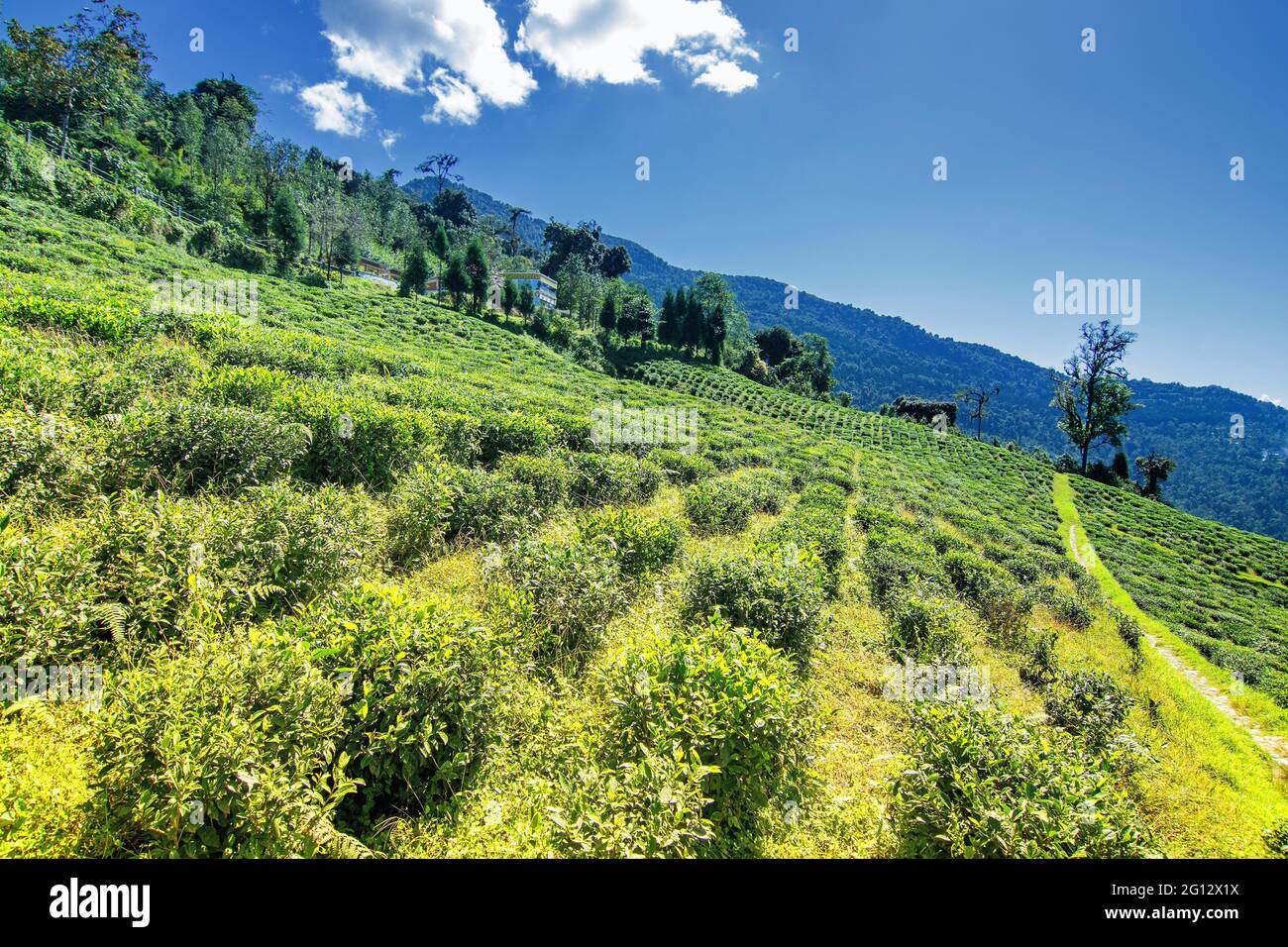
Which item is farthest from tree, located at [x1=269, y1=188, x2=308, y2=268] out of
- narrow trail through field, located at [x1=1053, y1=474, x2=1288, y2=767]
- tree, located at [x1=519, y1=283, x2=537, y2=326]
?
narrow trail through field, located at [x1=1053, y1=474, x2=1288, y2=767]

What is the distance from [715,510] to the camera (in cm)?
1441

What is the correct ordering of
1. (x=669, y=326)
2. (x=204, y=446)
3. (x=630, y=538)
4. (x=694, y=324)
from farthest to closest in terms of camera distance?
(x=669, y=326), (x=694, y=324), (x=630, y=538), (x=204, y=446)

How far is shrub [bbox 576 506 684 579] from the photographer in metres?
9.48

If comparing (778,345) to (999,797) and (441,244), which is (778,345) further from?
(999,797)

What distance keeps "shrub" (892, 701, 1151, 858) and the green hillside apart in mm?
36

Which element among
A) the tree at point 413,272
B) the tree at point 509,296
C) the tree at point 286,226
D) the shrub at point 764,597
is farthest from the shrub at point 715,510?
the tree at point 509,296

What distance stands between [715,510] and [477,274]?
55687 mm

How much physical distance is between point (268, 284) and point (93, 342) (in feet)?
97.4

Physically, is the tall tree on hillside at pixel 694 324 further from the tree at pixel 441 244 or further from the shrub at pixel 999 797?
the shrub at pixel 999 797

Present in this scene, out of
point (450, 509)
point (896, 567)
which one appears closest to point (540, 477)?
point (450, 509)

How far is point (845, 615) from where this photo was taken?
11.0 metres

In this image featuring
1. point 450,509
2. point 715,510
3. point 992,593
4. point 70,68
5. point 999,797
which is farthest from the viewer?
point 70,68
